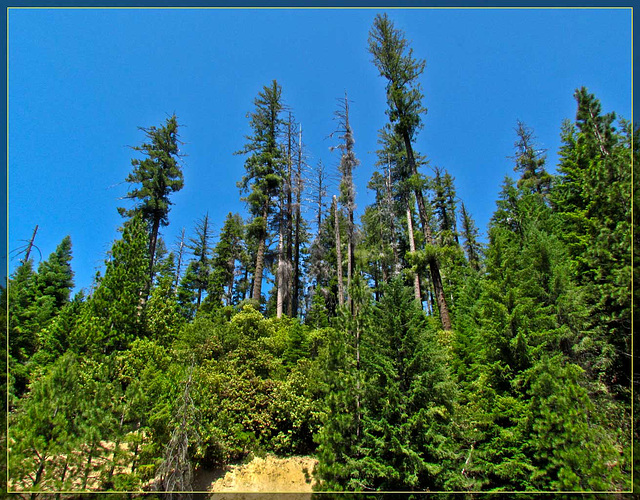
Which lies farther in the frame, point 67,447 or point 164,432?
point 164,432

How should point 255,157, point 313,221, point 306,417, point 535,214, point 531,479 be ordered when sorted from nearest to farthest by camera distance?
1. point 531,479
2. point 306,417
3. point 535,214
4. point 255,157
5. point 313,221

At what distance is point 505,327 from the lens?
827 centimetres

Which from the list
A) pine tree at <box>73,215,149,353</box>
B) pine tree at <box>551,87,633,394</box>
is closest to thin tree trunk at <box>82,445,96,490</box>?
pine tree at <box>73,215,149,353</box>

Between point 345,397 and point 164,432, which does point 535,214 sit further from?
point 164,432

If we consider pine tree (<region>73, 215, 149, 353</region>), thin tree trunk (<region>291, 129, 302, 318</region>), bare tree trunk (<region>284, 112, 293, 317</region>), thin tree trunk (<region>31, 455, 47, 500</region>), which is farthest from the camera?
thin tree trunk (<region>291, 129, 302, 318</region>)

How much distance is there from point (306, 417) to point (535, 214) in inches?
493

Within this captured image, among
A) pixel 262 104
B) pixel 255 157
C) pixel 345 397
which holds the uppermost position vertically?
pixel 262 104

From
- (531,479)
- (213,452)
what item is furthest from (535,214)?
(213,452)

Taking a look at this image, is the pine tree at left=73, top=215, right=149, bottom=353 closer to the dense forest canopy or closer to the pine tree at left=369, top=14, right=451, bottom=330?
the dense forest canopy

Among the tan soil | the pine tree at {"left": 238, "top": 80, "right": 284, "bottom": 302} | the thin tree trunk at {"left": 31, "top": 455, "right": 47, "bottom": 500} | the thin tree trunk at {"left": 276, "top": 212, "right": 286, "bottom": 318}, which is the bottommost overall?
the tan soil

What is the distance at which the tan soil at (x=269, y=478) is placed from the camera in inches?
333

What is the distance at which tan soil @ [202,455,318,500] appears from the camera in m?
8.46

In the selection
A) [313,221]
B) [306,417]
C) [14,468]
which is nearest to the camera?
[14,468]

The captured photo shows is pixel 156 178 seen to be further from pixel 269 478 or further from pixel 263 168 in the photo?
pixel 269 478
